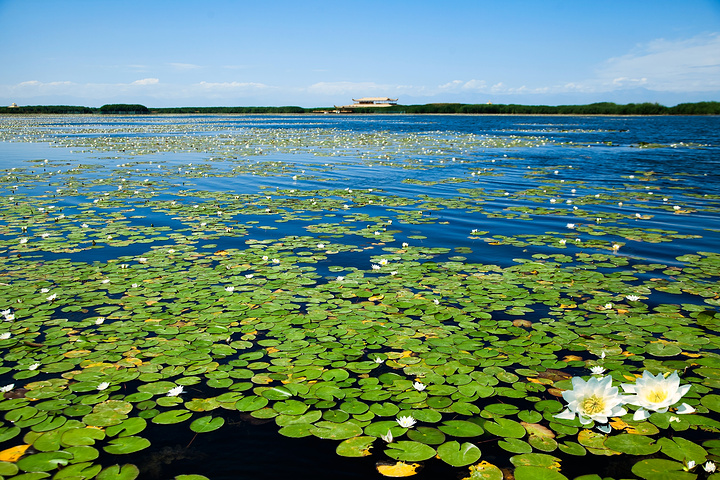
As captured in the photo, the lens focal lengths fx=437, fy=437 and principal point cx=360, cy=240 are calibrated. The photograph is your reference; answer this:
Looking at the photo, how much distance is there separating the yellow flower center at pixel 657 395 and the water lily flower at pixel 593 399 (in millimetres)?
158

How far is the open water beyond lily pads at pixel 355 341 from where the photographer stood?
2.89m

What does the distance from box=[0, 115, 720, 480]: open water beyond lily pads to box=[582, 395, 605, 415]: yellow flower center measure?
0.5 inches

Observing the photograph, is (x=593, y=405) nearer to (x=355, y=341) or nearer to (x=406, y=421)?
(x=406, y=421)

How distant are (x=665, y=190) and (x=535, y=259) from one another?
30.2ft

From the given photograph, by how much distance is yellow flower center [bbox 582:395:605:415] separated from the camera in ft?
9.45

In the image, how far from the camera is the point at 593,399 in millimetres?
2898

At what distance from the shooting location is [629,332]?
177 inches

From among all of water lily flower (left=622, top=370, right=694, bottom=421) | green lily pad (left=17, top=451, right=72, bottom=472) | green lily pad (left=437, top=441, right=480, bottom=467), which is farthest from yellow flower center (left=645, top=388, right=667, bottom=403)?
green lily pad (left=17, top=451, right=72, bottom=472)

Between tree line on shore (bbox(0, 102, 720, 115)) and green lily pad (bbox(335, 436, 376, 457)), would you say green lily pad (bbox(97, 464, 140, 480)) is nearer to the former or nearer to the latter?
green lily pad (bbox(335, 436, 376, 457))

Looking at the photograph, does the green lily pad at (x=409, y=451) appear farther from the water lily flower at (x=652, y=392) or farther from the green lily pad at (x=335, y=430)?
the water lily flower at (x=652, y=392)

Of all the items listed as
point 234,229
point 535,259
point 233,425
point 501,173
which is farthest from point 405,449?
point 501,173

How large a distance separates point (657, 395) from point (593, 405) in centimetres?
38

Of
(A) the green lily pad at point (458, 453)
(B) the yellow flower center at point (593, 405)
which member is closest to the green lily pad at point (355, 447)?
(A) the green lily pad at point (458, 453)

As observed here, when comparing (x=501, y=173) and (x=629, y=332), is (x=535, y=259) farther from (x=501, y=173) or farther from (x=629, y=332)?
(x=501, y=173)
